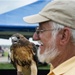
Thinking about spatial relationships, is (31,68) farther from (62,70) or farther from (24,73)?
(62,70)

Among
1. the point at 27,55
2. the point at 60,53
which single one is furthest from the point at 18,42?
the point at 60,53

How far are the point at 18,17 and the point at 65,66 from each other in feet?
8.12

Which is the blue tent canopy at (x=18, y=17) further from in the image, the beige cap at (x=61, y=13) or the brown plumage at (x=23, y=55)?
the beige cap at (x=61, y=13)

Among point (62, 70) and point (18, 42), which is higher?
point (62, 70)

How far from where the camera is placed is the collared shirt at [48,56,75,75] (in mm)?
1111

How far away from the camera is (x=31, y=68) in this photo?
3408mm

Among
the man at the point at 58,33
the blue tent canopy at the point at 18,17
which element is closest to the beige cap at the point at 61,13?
the man at the point at 58,33

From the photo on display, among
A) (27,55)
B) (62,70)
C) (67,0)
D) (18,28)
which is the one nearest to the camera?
(62,70)

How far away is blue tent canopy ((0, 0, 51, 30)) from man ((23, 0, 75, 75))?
2151 mm

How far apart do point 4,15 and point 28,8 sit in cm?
31

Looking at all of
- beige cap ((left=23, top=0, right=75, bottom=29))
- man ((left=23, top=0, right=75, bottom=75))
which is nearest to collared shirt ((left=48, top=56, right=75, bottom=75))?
man ((left=23, top=0, right=75, bottom=75))

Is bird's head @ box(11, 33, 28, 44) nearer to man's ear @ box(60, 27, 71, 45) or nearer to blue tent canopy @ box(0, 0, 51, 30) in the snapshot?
blue tent canopy @ box(0, 0, 51, 30)

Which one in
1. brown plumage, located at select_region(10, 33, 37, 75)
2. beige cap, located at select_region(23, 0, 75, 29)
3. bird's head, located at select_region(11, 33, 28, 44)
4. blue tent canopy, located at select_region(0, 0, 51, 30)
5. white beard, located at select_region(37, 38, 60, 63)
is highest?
beige cap, located at select_region(23, 0, 75, 29)

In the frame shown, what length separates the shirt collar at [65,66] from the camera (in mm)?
1143
